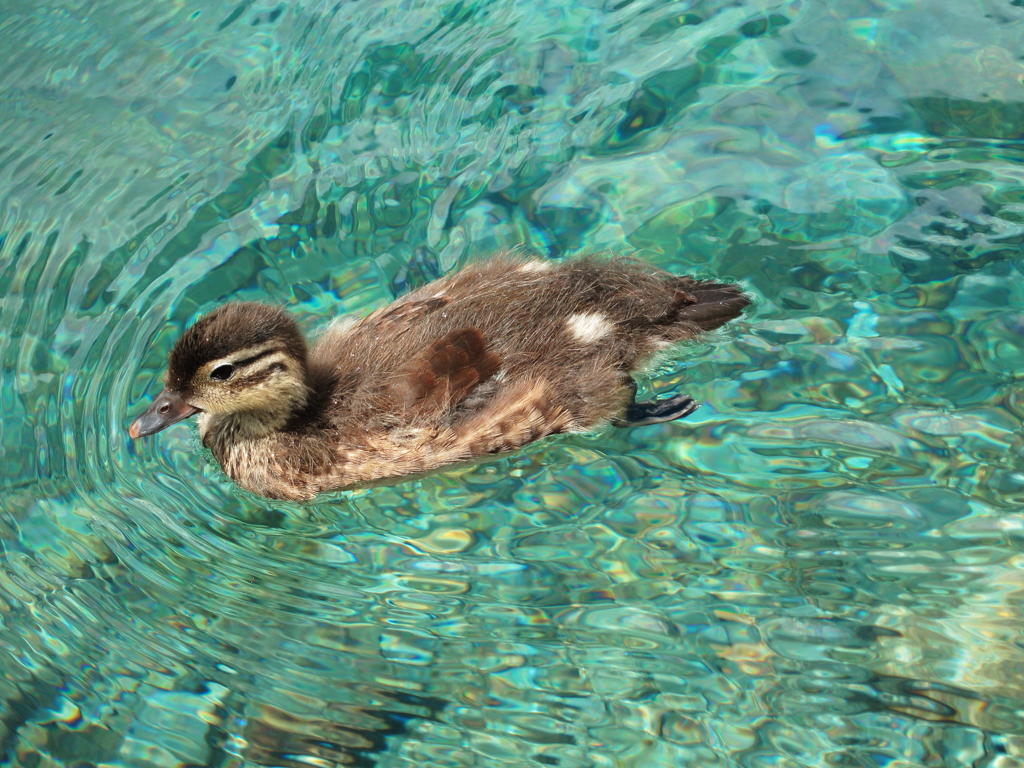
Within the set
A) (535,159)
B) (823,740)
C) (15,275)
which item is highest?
(15,275)

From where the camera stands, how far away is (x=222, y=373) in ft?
12.0

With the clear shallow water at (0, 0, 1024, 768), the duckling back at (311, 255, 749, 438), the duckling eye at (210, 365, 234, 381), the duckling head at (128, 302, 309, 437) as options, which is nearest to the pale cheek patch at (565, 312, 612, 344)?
the duckling back at (311, 255, 749, 438)

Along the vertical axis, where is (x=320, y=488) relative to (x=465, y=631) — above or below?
above

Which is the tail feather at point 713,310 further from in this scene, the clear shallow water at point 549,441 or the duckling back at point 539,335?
the clear shallow water at point 549,441

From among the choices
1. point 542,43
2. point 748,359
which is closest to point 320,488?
point 748,359

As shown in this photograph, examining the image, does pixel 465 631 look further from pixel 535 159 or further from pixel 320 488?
pixel 535 159

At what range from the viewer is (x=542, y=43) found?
17.6 feet

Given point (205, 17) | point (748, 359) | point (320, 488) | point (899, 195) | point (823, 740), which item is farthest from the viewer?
point (205, 17)

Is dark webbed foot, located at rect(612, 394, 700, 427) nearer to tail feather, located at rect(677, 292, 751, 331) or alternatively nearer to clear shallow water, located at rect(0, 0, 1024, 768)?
clear shallow water, located at rect(0, 0, 1024, 768)

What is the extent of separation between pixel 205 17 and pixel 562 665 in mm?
4089

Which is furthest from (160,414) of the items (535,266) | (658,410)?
(658,410)

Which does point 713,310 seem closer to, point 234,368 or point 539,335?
point 539,335

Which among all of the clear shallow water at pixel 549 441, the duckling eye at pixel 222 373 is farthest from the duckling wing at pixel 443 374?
the duckling eye at pixel 222 373

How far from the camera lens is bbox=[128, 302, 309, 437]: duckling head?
361cm
